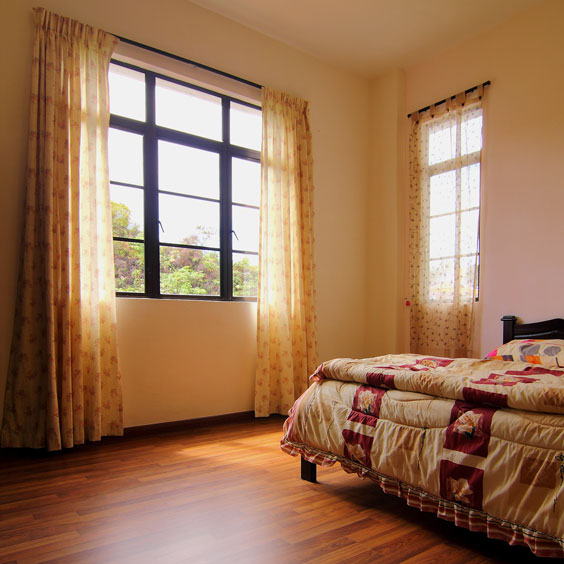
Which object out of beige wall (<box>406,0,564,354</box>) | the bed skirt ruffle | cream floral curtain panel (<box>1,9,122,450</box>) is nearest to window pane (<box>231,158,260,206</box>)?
cream floral curtain panel (<box>1,9,122,450</box>)

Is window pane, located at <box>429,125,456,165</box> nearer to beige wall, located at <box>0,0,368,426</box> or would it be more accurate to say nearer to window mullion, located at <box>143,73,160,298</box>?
beige wall, located at <box>0,0,368,426</box>

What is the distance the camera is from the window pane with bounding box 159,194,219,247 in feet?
11.0

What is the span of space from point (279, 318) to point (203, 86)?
1991mm

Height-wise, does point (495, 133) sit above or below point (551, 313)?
above

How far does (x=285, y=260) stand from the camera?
3.77 metres

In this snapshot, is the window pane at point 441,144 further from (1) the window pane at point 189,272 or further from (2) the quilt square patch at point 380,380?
(2) the quilt square patch at point 380,380

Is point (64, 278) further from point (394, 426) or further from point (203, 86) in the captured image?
point (394, 426)

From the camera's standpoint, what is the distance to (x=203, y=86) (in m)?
3.52

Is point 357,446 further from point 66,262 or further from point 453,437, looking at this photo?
point 66,262

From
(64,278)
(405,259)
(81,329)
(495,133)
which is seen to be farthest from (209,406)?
(495,133)

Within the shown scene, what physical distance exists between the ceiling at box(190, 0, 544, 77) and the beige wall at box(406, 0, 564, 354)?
250 mm

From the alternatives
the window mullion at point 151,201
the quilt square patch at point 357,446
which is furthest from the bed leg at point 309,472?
the window mullion at point 151,201

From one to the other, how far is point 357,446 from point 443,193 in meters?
2.82

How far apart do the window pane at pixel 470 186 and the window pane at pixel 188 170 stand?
84.3 inches
